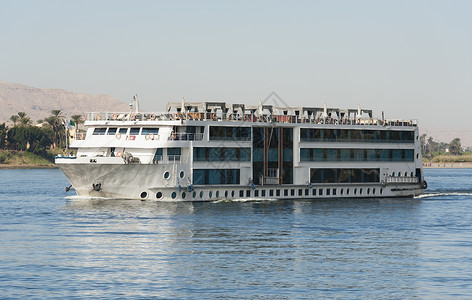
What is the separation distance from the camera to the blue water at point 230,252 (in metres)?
34.1

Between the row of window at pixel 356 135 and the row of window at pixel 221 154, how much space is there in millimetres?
6905

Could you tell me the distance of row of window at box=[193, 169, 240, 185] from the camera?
6831cm

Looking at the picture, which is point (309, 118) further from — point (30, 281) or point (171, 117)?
point (30, 281)

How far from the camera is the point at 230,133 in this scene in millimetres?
70750

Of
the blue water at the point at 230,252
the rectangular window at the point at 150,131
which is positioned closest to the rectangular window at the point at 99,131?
the rectangular window at the point at 150,131

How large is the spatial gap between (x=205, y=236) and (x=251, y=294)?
1621 centimetres

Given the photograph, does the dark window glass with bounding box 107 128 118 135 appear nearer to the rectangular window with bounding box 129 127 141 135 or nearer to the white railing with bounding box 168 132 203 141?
the rectangular window with bounding box 129 127 141 135

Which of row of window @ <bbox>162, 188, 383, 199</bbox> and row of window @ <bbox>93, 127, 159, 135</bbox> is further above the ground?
row of window @ <bbox>93, 127, 159, 135</bbox>

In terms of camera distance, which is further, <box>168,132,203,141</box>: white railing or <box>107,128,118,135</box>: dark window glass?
<box>107,128,118,135</box>: dark window glass

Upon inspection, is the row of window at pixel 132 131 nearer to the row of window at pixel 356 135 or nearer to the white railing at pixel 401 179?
the row of window at pixel 356 135

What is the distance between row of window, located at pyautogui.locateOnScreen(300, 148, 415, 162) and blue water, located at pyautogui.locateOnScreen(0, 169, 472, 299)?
843 cm

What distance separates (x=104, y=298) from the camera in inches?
1265

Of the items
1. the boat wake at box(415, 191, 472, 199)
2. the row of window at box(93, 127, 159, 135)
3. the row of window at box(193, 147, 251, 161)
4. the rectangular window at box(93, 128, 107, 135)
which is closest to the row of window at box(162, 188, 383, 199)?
the row of window at box(193, 147, 251, 161)

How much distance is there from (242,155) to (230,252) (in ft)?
96.2
